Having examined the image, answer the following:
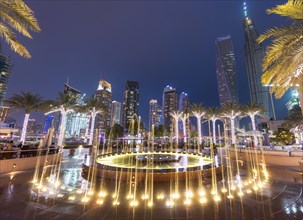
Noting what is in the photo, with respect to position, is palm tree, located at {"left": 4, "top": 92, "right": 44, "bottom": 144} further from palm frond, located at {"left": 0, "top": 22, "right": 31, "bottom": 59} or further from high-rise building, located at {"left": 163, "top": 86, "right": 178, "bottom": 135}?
high-rise building, located at {"left": 163, "top": 86, "right": 178, "bottom": 135}

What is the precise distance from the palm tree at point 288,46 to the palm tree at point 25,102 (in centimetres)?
2630

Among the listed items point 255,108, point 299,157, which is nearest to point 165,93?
point 255,108

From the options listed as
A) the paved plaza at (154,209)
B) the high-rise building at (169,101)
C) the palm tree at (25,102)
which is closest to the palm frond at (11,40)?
the paved plaza at (154,209)

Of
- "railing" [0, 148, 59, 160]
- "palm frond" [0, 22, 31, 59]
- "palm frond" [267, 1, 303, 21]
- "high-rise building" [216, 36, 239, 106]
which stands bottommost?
"railing" [0, 148, 59, 160]

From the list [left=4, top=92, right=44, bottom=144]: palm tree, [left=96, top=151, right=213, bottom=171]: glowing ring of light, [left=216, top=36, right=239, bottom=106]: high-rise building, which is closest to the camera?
[left=96, top=151, right=213, bottom=171]: glowing ring of light

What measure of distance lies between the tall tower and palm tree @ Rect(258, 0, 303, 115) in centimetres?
16869

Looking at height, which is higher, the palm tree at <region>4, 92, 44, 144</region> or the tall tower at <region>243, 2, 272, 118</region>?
the tall tower at <region>243, 2, 272, 118</region>

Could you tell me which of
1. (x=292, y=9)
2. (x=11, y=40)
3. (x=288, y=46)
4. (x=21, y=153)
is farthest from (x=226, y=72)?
(x=11, y=40)

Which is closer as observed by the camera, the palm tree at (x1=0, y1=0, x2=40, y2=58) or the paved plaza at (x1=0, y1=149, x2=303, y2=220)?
the paved plaza at (x1=0, y1=149, x2=303, y2=220)

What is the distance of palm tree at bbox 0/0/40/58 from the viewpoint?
563 centimetres

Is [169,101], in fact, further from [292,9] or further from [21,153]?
[292,9]

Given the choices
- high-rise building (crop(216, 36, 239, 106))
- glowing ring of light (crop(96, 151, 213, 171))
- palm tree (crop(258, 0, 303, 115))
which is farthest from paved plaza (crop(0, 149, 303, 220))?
high-rise building (crop(216, 36, 239, 106))

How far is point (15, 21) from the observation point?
6039 mm

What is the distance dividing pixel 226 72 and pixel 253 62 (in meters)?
28.7
